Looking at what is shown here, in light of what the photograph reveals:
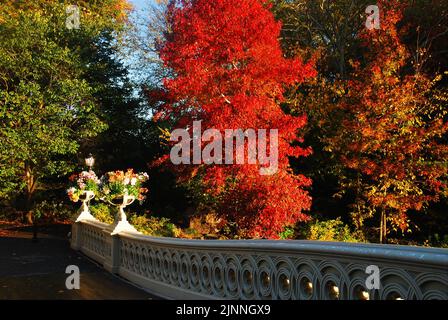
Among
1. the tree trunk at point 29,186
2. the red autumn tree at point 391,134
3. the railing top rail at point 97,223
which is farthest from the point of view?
the tree trunk at point 29,186

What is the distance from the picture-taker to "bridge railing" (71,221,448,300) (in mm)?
3348

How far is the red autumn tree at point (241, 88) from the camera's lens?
1360cm

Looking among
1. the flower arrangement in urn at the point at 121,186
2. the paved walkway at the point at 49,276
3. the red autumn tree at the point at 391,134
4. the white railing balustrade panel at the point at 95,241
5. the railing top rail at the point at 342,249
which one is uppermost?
the red autumn tree at the point at 391,134

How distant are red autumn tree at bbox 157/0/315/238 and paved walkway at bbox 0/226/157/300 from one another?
457 centimetres

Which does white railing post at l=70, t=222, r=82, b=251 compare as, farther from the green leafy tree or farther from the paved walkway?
the green leafy tree

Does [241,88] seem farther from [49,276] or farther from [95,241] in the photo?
[49,276]

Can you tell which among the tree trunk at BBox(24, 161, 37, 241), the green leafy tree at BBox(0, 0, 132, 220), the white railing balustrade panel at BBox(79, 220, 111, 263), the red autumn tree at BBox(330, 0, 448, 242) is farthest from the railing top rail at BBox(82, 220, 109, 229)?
the tree trunk at BBox(24, 161, 37, 241)

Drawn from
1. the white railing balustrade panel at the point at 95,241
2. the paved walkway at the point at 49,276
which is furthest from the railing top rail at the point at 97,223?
the paved walkway at the point at 49,276

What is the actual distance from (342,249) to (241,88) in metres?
10.1

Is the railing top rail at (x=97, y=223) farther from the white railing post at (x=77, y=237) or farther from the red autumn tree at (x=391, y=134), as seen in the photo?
the red autumn tree at (x=391, y=134)

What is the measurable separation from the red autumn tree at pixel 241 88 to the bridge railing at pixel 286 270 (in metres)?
5.41

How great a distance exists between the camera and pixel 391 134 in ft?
53.5

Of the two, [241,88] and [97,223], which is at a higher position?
[241,88]

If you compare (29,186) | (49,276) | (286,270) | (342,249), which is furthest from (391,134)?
(29,186)
